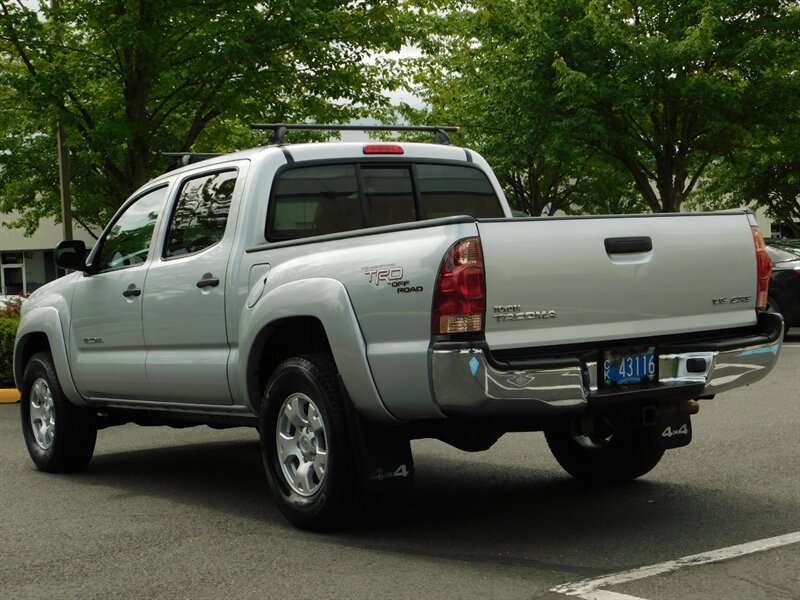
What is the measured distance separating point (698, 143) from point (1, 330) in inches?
757

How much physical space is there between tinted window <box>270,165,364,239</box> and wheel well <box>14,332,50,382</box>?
2880mm

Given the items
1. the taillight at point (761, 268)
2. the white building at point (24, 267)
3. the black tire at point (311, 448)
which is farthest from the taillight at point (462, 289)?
the white building at point (24, 267)

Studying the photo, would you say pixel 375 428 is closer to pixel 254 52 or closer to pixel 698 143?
pixel 254 52

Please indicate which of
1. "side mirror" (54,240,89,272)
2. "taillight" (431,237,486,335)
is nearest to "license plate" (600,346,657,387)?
"taillight" (431,237,486,335)

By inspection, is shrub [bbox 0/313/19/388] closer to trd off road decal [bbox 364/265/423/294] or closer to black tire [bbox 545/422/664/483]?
black tire [bbox 545/422/664/483]

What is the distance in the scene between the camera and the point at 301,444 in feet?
20.5

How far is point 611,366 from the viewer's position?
18.6 ft

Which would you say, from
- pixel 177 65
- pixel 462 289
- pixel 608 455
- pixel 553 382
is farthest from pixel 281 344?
pixel 177 65

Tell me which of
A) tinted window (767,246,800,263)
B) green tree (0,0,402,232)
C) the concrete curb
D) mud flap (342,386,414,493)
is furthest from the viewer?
tinted window (767,246,800,263)

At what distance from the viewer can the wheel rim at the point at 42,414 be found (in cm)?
865

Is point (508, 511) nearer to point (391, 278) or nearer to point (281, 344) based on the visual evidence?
point (281, 344)

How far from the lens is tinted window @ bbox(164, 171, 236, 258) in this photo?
7055 mm

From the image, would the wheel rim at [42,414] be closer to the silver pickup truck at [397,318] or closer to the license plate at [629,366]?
the silver pickup truck at [397,318]

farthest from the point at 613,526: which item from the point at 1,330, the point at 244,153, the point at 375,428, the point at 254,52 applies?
the point at 254,52
